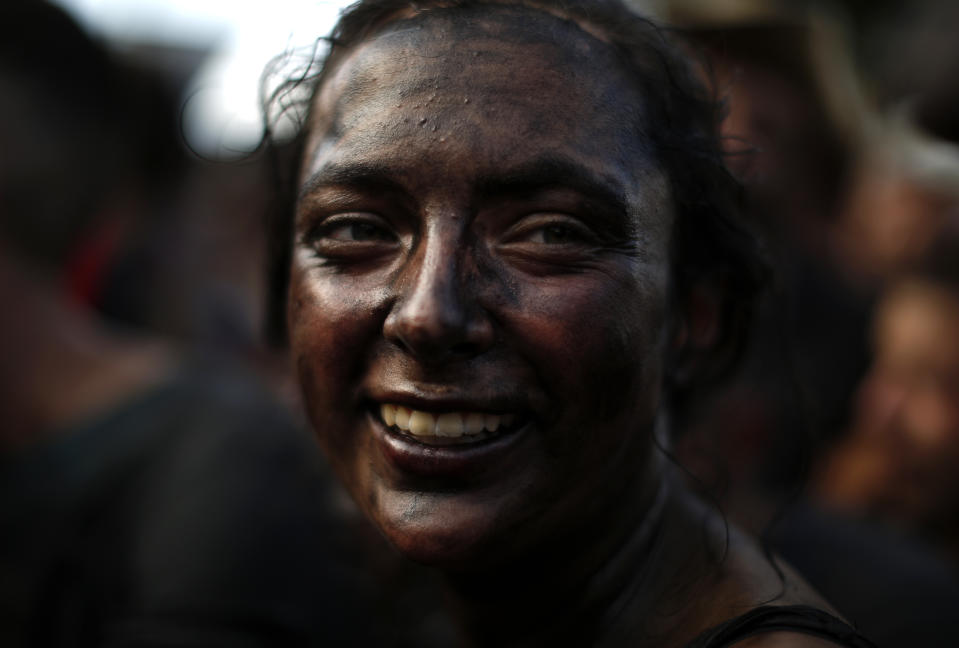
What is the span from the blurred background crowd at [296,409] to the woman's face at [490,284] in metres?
0.48

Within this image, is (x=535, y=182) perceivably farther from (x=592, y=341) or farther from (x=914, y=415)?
(x=914, y=415)

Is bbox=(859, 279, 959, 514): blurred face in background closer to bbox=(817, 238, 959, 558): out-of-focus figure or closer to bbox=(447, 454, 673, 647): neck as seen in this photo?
bbox=(817, 238, 959, 558): out-of-focus figure

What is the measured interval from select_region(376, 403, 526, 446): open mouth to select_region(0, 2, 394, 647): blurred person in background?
1.71m

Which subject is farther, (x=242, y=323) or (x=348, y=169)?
(x=242, y=323)

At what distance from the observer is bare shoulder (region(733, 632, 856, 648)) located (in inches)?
58.5

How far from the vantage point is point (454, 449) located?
5.35 ft

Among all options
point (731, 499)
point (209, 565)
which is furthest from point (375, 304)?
point (731, 499)

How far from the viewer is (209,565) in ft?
9.94

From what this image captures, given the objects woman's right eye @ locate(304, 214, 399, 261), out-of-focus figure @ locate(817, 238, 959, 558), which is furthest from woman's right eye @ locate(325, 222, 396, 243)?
out-of-focus figure @ locate(817, 238, 959, 558)

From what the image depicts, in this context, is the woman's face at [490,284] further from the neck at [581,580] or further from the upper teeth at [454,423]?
the neck at [581,580]

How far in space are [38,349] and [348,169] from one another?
2.31 m

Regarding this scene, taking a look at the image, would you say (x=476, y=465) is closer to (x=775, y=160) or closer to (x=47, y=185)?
(x=47, y=185)

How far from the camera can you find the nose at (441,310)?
1.53m

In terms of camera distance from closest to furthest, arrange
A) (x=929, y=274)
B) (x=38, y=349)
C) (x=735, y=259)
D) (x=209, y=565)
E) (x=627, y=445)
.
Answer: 1. (x=627, y=445)
2. (x=735, y=259)
3. (x=209, y=565)
4. (x=38, y=349)
5. (x=929, y=274)
